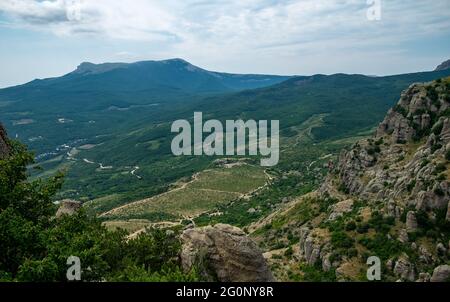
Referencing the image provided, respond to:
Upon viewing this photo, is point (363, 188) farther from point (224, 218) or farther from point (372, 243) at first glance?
point (224, 218)

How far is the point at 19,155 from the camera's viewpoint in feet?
86.8

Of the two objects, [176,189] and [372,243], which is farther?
[176,189]

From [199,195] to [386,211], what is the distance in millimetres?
78854

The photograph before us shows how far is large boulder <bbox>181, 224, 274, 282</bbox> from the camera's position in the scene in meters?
24.5

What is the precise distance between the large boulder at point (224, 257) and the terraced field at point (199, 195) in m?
71.2

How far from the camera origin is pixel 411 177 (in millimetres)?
43156

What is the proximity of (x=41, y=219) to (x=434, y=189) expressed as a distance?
30.6 m

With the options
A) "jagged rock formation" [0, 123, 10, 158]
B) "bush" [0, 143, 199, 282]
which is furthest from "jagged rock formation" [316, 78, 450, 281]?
"jagged rock formation" [0, 123, 10, 158]

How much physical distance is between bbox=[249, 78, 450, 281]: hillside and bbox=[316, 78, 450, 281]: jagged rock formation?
0.08m

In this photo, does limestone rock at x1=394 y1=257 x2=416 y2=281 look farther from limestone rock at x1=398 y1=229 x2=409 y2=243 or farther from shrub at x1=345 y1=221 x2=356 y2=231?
shrub at x1=345 y1=221 x2=356 y2=231

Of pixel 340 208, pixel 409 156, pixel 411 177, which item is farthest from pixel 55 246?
pixel 409 156

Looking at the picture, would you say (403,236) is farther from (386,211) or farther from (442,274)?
(442,274)

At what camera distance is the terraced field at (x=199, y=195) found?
341 ft
